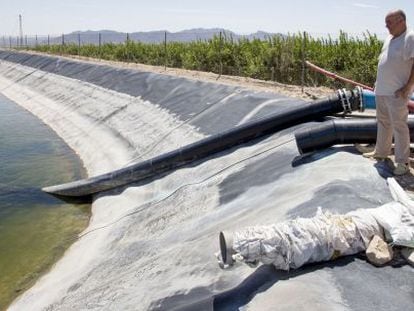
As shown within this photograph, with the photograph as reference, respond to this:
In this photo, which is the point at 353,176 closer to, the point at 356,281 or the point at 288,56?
the point at 356,281

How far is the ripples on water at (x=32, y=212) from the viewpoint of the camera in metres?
9.31

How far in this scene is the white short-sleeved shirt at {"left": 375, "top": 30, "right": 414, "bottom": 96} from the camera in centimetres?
639

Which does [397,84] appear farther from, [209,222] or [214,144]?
[214,144]

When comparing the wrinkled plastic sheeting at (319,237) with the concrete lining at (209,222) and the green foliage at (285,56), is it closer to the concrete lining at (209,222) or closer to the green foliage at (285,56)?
the concrete lining at (209,222)

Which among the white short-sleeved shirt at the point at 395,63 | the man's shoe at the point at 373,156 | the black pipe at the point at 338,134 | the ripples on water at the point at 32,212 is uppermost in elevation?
the white short-sleeved shirt at the point at 395,63

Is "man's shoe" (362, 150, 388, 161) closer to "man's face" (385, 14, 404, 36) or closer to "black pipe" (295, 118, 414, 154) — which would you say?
"black pipe" (295, 118, 414, 154)

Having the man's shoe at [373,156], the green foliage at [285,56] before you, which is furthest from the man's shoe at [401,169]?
the green foliage at [285,56]

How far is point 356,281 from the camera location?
479cm

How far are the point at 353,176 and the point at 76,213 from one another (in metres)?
7.74

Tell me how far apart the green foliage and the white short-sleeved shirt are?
10396 millimetres

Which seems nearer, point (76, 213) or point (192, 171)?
point (192, 171)

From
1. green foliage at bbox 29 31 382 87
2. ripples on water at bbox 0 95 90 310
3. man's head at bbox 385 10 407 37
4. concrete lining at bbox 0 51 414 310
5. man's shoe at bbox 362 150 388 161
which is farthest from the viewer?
green foliage at bbox 29 31 382 87

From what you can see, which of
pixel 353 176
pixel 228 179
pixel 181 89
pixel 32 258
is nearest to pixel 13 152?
pixel 181 89

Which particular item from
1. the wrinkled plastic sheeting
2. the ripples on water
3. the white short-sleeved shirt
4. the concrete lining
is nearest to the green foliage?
the concrete lining
